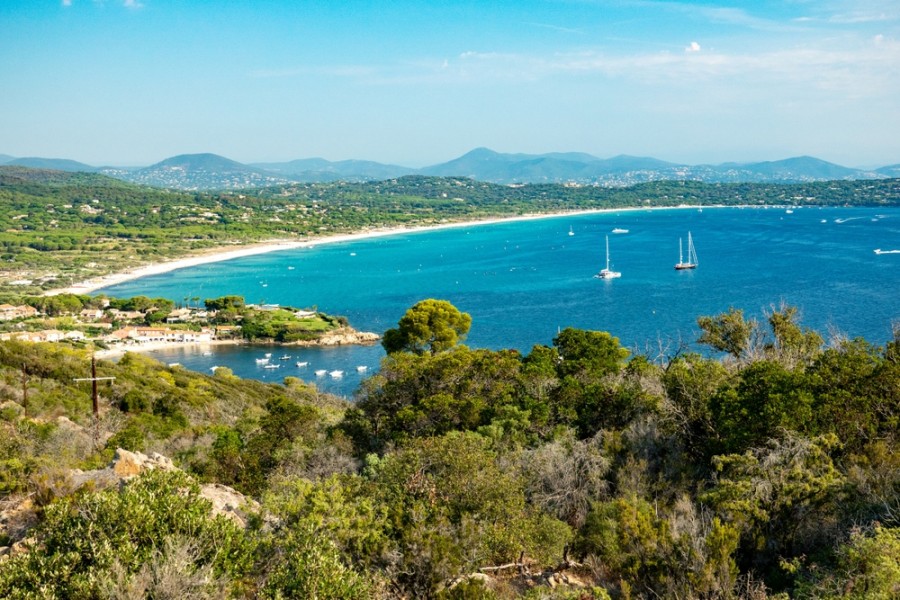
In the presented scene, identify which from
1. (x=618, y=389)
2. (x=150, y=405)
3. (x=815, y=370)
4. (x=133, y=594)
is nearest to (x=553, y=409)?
(x=618, y=389)

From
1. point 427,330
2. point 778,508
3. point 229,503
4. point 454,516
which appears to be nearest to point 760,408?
point 778,508

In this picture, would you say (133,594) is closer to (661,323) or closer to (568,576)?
(568,576)

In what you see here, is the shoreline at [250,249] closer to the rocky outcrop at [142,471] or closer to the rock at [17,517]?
the rocky outcrop at [142,471]

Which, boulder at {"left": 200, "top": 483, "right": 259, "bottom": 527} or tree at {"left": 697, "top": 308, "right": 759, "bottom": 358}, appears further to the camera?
tree at {"left": 697, "top": 308, "right": 759, "bottom": 358}

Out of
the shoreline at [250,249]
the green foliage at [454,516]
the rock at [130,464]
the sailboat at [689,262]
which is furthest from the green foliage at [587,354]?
the shoreline at [250,249]

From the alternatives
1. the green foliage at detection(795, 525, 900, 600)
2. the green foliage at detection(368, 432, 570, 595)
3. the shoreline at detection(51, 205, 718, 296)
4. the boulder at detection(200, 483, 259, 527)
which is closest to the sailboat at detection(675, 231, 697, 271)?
the shoreline at detection(51, 205, 718, 296)

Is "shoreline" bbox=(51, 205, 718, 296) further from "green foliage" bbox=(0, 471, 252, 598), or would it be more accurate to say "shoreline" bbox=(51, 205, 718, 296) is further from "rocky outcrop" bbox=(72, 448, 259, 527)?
"green foliage" bbox=(0, 471, 252, 598)
